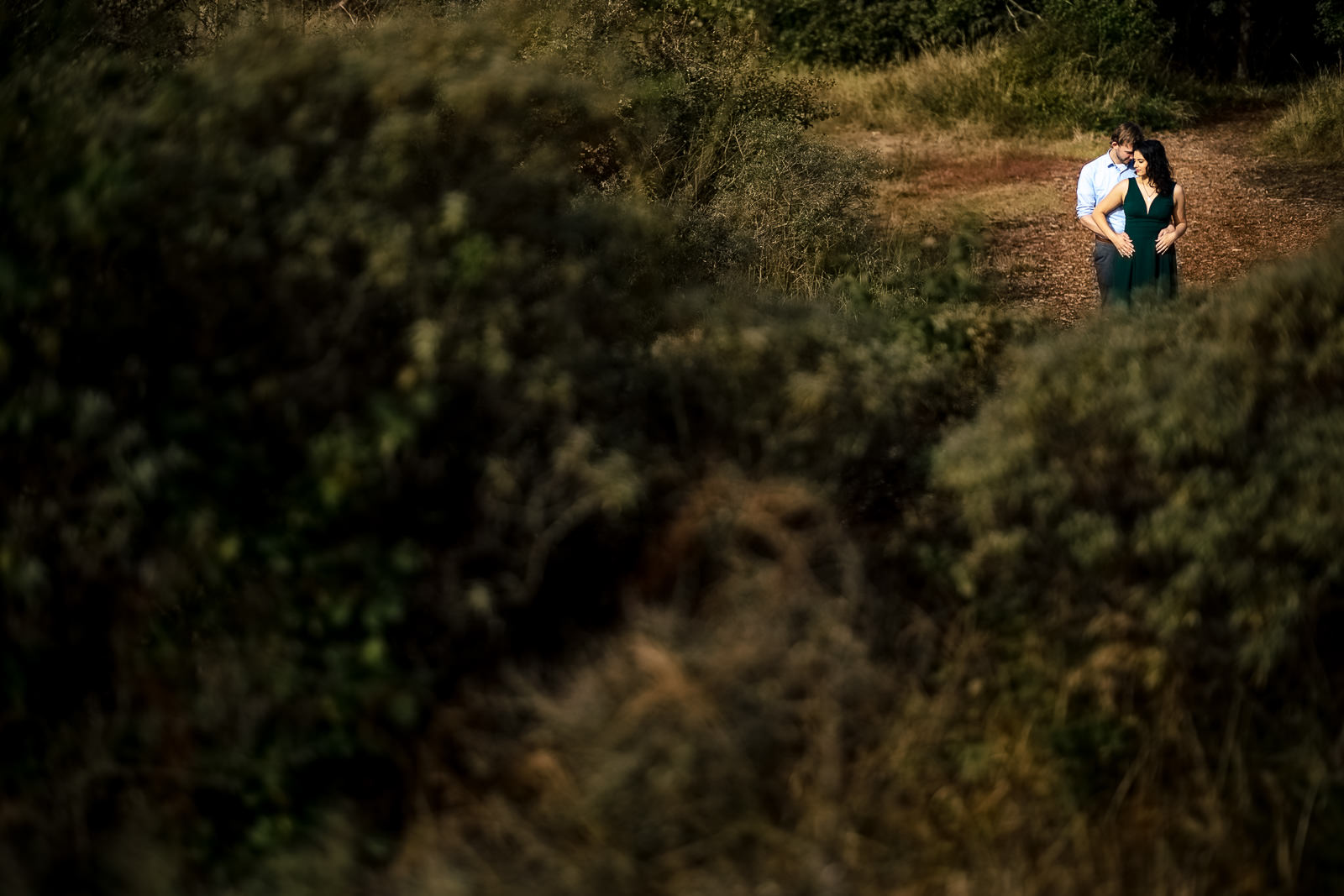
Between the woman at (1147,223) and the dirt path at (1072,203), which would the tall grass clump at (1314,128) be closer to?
the dirt path at (1072,203)

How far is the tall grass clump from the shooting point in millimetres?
14562

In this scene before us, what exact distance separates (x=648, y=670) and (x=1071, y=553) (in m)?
1.35

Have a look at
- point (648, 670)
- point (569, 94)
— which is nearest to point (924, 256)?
point (569, 94)

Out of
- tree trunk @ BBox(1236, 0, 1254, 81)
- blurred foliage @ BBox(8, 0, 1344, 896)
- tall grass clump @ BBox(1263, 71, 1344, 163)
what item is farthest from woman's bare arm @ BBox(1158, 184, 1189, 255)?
tree trunk @ BBox(1236, 0, 1254, 81)

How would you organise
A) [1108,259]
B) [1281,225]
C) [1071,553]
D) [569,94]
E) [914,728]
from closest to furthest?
[914,728]
[1071,553]
[569,94]
[1108,259]
[1281,225]

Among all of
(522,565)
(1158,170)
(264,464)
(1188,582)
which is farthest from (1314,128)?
(264,464)

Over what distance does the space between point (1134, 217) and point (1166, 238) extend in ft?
0.70

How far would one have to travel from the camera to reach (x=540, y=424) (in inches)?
151

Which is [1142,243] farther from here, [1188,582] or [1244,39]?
[1244,39]

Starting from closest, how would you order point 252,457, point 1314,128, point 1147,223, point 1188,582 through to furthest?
1. point 252,457
2. point 1188,582
3. point 1147,223
4. point 1314,128

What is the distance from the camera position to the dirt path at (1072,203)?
35.4ft

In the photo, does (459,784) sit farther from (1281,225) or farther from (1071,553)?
(1281,225)

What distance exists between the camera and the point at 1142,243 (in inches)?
280

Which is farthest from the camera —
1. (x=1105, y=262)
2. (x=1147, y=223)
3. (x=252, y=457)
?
(x=1105, y=262)
